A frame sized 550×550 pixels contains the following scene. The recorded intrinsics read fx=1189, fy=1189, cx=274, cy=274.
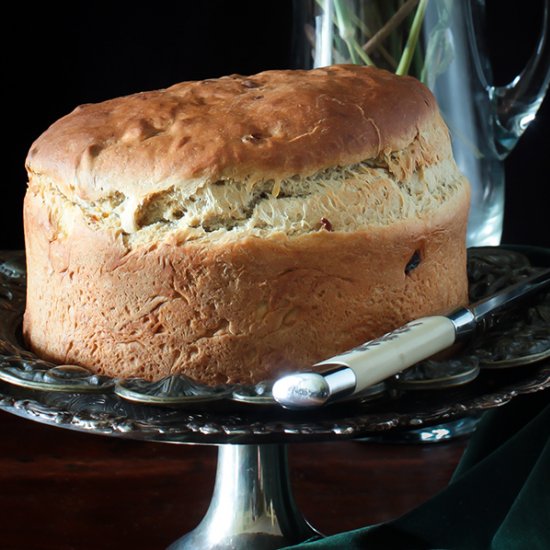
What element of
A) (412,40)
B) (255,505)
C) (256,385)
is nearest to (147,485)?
(255,505)

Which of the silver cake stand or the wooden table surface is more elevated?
the silver cake stand

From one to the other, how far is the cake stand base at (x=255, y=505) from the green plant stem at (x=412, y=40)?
25.0 inches

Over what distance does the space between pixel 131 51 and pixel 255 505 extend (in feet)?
3.90

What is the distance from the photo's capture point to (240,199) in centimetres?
118

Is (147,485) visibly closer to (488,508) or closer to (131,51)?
(488,508)

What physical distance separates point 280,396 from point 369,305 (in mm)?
250

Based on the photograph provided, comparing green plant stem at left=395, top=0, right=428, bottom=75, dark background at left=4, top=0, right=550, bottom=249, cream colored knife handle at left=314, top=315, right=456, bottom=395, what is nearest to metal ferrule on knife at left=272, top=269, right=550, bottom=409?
cream colored knife handle at left=314, top=315, right=456, bottom=395

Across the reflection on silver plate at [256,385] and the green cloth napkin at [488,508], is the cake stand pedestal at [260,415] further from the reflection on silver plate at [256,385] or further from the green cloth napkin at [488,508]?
the green cloth napkin at [488,508]

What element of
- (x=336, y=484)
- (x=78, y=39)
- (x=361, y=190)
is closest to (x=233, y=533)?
(x=336, y=484)

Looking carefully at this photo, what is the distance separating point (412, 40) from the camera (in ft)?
5.77

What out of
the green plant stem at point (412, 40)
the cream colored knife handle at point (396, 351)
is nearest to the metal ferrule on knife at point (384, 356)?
the cream colored knife handle at point (396, 351)

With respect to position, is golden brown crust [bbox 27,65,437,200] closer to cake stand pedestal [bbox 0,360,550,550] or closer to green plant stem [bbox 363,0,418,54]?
cake stand pedestal [bbox 0,360,550,550]

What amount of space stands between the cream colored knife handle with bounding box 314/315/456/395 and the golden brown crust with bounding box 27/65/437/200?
184mm

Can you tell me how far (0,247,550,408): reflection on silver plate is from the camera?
1085 millimetres
